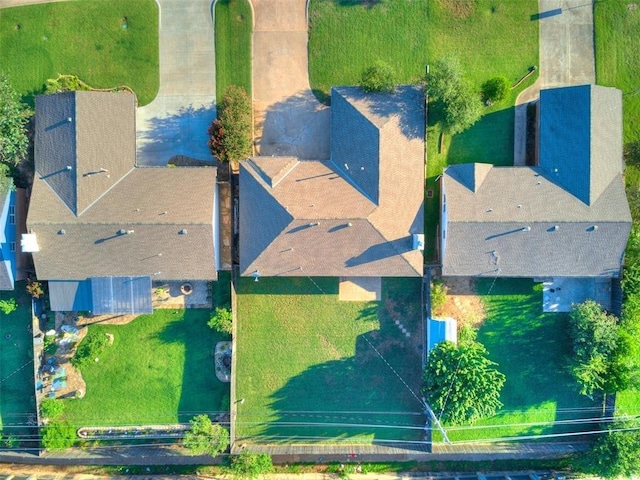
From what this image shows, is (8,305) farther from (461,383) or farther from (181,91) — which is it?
(461,383)

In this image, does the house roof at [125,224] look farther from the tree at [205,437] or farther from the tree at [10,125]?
the tree at [205,437]

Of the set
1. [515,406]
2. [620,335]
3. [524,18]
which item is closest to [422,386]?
[515,406]

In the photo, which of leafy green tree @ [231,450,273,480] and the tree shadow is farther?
the tree shadow

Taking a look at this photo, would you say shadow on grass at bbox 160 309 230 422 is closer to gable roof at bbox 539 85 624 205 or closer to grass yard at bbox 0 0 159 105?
grass yard at bbox 0 0 159 105

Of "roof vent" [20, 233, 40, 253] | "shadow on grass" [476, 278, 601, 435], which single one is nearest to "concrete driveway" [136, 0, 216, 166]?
"roof vent" [20, 233, 40, 253]

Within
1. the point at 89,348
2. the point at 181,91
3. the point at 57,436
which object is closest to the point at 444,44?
the point at 181,91

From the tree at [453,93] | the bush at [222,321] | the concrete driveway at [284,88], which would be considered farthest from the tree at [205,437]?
the tree at [453,93]
